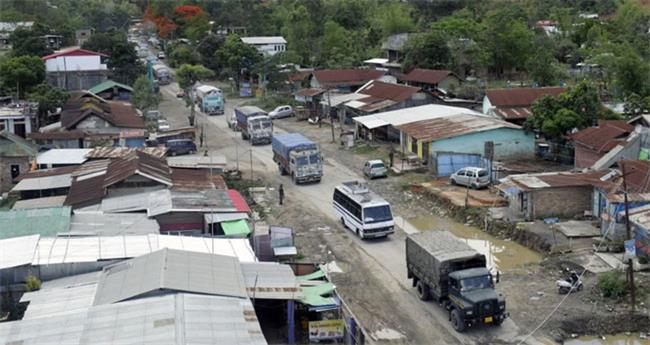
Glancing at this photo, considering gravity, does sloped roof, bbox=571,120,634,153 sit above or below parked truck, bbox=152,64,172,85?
below

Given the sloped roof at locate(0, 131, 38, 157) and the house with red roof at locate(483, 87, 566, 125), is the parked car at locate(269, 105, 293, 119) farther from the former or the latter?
the sloped roof at locate(0, 131, 38, 157)

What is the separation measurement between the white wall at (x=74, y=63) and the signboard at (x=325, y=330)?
124 feet

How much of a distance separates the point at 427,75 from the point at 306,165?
19961 millimetres

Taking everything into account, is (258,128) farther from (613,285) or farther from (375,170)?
(613,285)

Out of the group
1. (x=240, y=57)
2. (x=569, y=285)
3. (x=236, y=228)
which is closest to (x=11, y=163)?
(x=236, y=228)

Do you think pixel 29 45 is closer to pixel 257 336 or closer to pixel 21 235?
pixel 21 235

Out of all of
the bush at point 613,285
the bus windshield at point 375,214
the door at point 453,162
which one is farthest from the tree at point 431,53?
the bush at point 613,285

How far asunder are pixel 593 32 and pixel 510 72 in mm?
8136

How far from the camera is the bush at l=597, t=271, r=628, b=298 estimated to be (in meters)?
15.5

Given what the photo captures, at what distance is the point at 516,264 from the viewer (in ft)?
61.2

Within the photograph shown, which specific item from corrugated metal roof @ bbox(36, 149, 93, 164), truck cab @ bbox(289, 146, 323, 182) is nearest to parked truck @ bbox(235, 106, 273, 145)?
truck cab @ bbox(289, 146, 323, 182)

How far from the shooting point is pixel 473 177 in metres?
24.9

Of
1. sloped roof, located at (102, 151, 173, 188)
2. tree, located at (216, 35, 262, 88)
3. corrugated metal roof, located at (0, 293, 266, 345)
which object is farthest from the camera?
tree, located at (216, 35, 262, 88)

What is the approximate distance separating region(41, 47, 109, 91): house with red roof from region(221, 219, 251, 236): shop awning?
31201 mm
